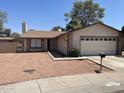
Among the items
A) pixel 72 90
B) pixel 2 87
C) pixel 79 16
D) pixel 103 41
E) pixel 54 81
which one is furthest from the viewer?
pixel 79 16

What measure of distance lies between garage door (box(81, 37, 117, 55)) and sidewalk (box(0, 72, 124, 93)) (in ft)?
33.9

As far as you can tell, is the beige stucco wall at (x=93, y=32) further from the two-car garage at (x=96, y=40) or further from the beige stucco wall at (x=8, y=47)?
the beige stucco wall at (x=8, y=47)

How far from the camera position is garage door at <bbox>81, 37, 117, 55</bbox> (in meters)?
19.1

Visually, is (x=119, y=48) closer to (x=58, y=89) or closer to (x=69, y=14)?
(x=58, y=89)

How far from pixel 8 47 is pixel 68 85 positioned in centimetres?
1938

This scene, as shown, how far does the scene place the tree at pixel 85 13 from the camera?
46.0m

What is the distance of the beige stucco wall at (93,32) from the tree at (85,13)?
26347 millimetres

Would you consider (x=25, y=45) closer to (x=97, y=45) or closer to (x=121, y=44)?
(x=97, y=45)

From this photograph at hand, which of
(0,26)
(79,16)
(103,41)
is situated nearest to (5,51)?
(103,41)

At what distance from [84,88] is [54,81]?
1.77 metres

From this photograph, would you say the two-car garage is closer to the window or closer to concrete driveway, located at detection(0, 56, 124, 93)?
the window

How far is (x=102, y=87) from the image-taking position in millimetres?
7164

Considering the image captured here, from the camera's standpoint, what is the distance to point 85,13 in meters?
46.6

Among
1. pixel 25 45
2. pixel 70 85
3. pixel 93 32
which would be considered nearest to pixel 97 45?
pixel 93 32
